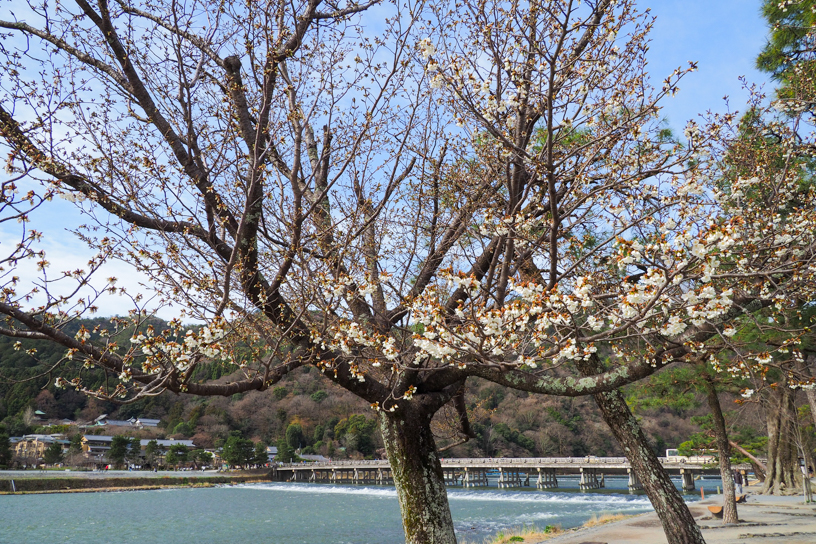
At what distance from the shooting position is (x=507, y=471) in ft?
194

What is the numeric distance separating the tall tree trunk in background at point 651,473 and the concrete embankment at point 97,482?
4898 cm

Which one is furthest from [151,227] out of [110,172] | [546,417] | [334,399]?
[334,399]

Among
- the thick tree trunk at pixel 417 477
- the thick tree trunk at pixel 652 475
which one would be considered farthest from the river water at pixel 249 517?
the thick tree trunk at pixel 417 477

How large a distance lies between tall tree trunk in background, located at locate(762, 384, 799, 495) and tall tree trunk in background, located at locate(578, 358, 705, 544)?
42.0ft

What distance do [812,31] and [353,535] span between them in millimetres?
22980

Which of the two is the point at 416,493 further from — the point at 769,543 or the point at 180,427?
the point at 180,427

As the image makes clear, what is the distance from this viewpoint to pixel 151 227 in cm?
467

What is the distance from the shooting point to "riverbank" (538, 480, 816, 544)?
1048cm

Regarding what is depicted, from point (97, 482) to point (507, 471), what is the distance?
40765mm

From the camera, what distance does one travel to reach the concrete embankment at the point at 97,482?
135 feet

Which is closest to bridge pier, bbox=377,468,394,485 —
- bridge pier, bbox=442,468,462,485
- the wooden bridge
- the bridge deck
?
the wooden bridge

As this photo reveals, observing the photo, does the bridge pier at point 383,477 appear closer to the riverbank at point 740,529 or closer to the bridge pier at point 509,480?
the bridge pier at point 509,480

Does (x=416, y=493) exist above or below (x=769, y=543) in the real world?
above

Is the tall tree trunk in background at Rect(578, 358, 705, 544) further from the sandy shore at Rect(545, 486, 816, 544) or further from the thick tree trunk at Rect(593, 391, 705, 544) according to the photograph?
the sandy shore at Rect(545, 486, 816, 544)
